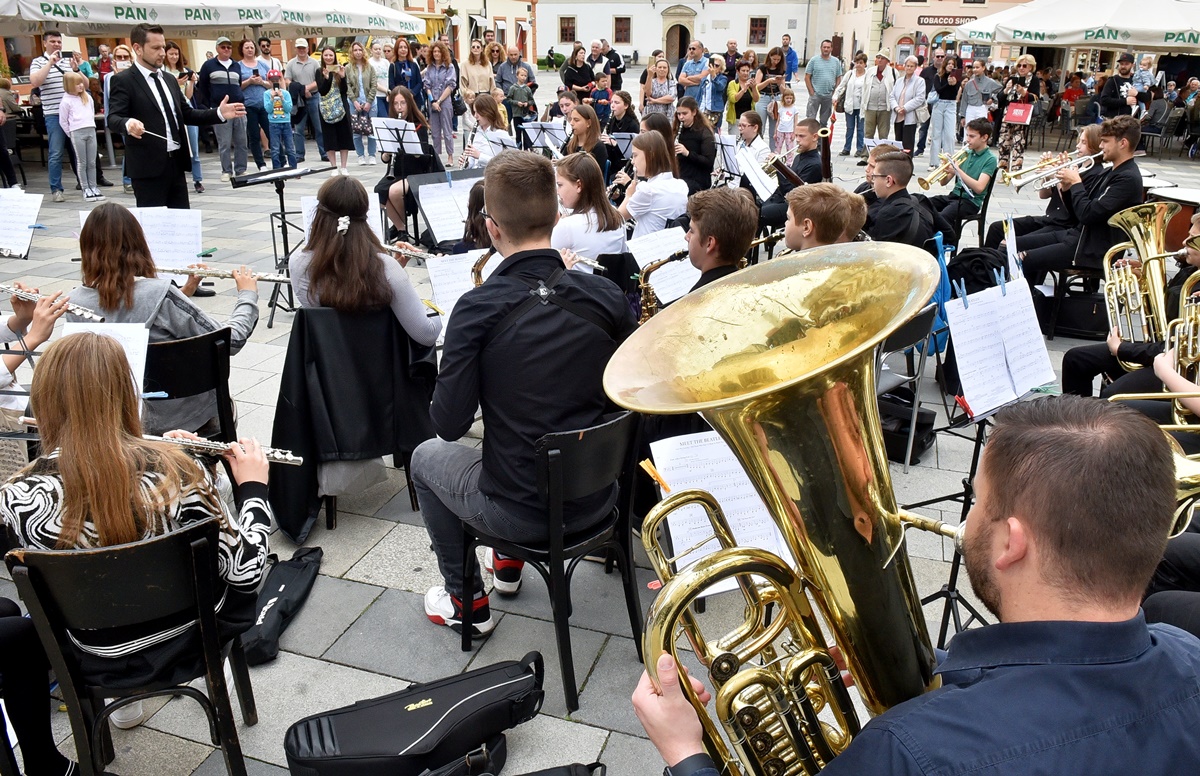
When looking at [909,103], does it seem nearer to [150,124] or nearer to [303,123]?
[303,123]

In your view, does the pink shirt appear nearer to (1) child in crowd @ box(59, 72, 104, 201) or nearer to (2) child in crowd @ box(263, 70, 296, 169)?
(1) child in crowd @ box(59, 72, 104, 201)

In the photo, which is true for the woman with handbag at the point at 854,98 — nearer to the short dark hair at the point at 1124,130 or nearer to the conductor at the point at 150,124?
the short dark hair at the point at 1124,130

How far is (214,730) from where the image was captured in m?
2.18

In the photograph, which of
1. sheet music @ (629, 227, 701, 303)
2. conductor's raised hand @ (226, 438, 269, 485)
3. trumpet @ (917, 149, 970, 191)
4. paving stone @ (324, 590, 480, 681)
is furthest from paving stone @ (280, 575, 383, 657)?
trumpet @ (917, 149, 970, 191)

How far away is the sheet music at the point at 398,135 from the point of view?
26.3 feet

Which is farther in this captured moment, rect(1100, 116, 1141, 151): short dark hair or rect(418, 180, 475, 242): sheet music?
rect(418, 180, 475, 242): sheet music

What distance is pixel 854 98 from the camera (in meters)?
13.6

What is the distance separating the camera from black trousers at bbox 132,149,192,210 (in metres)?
7.01

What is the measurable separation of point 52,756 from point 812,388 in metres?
2.25

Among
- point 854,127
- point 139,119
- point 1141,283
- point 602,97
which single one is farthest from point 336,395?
point 854,127

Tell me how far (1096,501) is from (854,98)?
13.8m

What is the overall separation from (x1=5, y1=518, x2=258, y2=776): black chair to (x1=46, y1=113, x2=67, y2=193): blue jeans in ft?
34.0

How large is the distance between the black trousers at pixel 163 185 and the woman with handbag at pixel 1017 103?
34.8 ft

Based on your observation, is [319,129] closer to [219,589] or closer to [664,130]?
[664,130]
